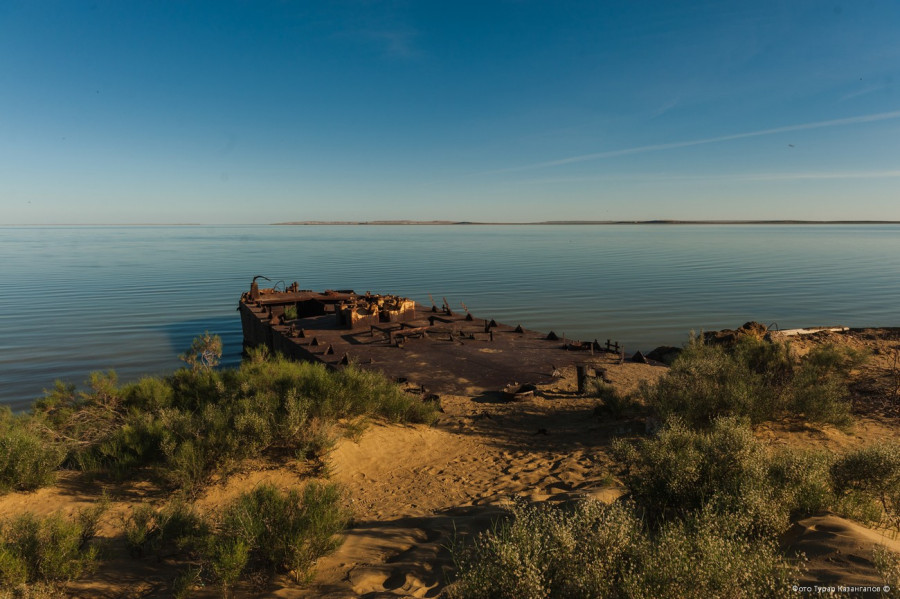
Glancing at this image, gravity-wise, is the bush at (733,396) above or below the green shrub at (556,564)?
below

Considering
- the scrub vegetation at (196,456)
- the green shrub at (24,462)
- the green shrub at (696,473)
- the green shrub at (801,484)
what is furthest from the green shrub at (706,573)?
the green shrub at (24,462)

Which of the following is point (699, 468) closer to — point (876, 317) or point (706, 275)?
point (876, 317)

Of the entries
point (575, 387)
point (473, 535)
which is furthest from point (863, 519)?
point (575, 387)

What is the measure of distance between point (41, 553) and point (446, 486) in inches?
178

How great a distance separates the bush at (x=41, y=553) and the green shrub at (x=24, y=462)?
2037 millimetres

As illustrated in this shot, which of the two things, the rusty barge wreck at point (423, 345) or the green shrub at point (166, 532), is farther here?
the rusty barge wreck at point (423, 345)

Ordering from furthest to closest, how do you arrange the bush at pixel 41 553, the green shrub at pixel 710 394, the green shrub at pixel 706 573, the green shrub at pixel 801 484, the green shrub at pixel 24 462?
the green shrub at pixel 710 394
the green shrub at pixel 24 462
the green shrub at pixel 801 484
the bush at pixel 41 553
the green shrub at pixel 706 573

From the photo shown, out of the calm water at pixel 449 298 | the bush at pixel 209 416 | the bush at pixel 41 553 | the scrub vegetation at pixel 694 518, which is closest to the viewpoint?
the scrub vegetation at pixel 694 518

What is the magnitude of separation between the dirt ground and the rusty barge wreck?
1179mm

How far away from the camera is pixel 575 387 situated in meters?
11.1

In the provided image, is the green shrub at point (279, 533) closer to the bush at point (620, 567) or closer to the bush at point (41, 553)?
the bush at point (41, 553)

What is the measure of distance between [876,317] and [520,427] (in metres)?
27.3

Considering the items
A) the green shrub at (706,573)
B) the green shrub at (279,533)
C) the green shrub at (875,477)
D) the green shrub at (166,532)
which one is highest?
the green shrub at (706,573)

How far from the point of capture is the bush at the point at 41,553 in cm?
361
